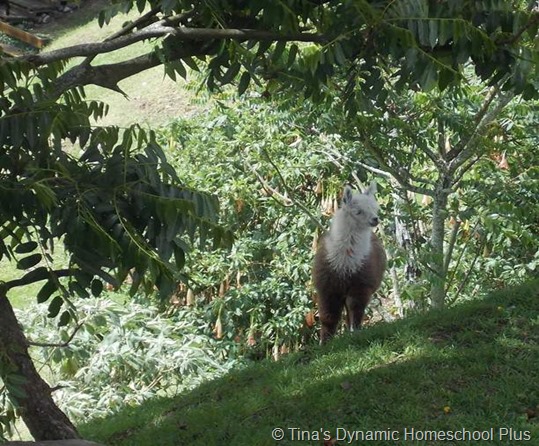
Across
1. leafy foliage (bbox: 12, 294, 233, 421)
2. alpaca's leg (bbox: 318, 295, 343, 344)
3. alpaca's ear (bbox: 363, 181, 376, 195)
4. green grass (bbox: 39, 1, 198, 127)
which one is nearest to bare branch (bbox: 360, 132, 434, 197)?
alpaca's ear (bbox: 363, 181, 376, 195)

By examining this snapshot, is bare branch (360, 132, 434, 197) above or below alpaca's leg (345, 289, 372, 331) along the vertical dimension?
above

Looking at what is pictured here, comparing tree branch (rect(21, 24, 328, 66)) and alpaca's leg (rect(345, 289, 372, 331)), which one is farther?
alpaca's leg (rect(345, 289, 372, 331))

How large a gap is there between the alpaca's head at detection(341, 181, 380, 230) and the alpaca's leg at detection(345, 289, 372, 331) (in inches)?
27.6

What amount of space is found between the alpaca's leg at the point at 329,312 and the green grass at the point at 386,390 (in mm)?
1027

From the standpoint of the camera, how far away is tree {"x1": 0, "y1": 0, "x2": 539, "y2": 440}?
4.01 metres

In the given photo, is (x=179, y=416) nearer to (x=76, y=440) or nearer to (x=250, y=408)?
(x=250, y=408)

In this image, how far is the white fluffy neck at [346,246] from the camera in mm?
8836

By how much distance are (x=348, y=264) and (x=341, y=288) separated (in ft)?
0.88

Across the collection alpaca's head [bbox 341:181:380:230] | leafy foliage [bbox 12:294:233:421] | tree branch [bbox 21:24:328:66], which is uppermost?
tree branch [bbox 21:24:328:66]

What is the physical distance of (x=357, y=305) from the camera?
354 inches

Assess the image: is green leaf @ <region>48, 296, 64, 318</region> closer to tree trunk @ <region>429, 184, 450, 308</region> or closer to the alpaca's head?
the alpaca's head

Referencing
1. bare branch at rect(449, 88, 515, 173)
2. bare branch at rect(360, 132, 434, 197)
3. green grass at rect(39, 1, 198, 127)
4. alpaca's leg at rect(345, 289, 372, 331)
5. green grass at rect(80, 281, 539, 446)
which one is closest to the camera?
green grass at rect(80, 281, 539, 446)

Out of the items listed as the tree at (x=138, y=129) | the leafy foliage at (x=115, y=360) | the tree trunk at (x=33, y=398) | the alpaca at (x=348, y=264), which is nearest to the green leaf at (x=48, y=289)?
the tree at (x=138, y=129)

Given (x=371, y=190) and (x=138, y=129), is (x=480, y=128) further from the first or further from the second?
(x=138, y=129)
